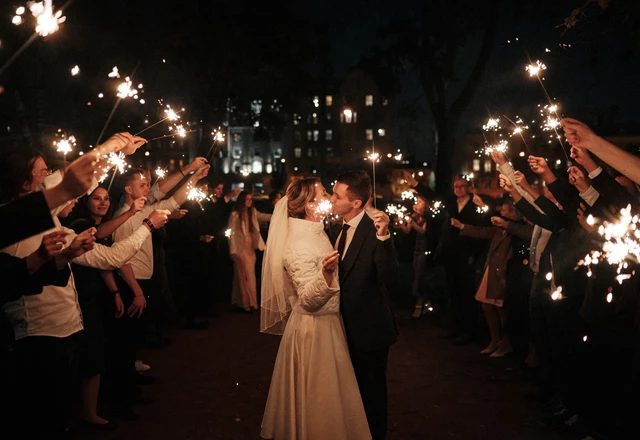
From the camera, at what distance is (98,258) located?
5.42m

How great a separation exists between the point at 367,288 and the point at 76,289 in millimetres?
2754

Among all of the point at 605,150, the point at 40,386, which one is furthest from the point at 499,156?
the point at 40,386

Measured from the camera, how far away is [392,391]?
708cm

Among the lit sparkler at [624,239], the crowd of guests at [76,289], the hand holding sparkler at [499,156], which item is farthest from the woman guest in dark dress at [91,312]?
the lit sparkler at [624,239]

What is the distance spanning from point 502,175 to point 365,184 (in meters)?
2.43

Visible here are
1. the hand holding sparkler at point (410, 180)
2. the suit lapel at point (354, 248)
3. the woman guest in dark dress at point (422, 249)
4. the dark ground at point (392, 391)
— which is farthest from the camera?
the woman guest in dark dress at point (422, 249)

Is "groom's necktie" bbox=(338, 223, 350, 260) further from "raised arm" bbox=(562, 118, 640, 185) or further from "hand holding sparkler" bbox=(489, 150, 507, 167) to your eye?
"hand holding sparkler" bbox=(489, 150, 507, 167)

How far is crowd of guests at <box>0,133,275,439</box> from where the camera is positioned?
3.28 m

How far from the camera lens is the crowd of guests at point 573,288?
16.4 ft

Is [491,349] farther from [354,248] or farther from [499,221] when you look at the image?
[354,248]

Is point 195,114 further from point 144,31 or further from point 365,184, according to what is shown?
point 365,184

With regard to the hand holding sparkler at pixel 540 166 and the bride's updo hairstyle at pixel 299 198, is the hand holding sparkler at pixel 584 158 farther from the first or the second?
the bride's updo hairstyle at pixel 299 198

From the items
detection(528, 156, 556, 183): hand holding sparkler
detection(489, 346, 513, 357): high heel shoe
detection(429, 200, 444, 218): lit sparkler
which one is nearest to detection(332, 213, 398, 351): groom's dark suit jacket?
detection(528, 156, 556, 183): hand holding sparkler

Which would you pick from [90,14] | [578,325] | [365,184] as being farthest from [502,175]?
[90,14]
